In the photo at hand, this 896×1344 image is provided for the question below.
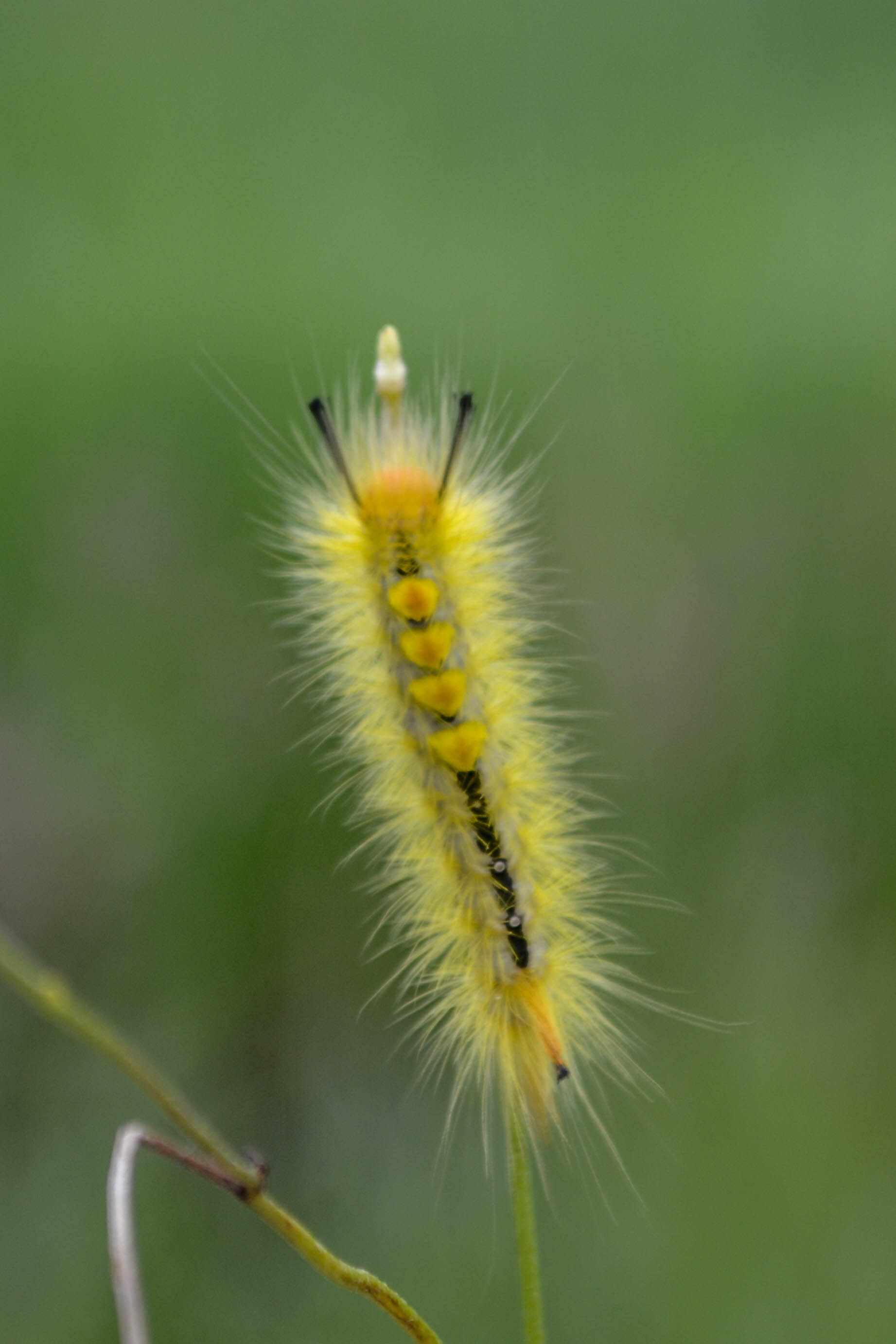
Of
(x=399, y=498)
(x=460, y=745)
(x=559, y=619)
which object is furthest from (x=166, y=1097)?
(x=559, y=619)

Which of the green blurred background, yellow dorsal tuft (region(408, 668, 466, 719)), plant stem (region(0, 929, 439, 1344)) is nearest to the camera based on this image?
plant stem (region(0, 929, 439, 1344))

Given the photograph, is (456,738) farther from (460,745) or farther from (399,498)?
(399,498)

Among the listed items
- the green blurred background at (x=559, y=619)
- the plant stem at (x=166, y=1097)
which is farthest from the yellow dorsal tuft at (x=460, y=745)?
the plant stem at (x=166, y=1097)

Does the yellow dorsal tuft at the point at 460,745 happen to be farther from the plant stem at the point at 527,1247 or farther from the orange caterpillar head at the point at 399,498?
the plant stem at the point at 527,1247

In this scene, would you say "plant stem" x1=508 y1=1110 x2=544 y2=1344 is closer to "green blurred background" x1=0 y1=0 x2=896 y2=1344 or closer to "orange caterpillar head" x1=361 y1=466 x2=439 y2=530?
"orange caterpillar head" x1=361 y1=466 x2=439 y2=530

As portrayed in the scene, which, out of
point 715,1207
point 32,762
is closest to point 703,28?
point 32,762

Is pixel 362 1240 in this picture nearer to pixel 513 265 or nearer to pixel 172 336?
pixel 172 336

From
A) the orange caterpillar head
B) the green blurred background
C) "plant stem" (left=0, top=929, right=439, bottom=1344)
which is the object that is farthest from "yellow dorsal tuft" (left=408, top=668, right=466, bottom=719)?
"plant stem" (left=0, top=929, right=439, bottom=1344)

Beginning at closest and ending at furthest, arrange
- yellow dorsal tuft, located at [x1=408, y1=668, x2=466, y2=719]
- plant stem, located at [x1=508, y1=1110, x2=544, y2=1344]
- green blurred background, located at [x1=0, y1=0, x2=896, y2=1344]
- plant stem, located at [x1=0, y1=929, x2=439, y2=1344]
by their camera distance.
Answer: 1. plant stem, located at [x1=0, y1=929, x2=439, y2=1344]
2. plant stem, located at [x1=508, y1=1110, x2=544, y2=1344]
3. yellow dorsal tuft, located at [x1=408, y1=668, x2=466, y2=719]
4. green blurred background, located at [x1=0, y1=0, x2=896, y2=1344]
